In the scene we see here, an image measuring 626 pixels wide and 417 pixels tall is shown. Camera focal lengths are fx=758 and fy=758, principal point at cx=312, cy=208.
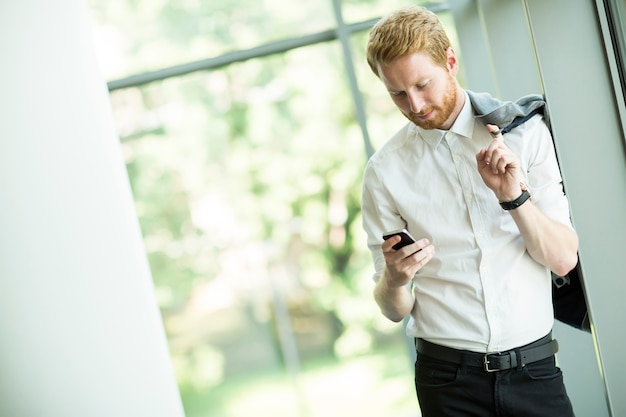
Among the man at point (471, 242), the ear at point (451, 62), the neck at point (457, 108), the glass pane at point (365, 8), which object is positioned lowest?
the man at point (471, 242)

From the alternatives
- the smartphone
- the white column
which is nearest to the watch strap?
the smartphone

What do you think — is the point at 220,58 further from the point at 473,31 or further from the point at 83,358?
the point at 83,358

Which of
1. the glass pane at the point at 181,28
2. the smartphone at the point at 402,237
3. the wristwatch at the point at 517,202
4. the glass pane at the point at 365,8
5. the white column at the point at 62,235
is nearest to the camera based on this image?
the wristwatch at the point at 517,202

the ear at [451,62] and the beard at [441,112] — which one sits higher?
the ear at [451,62]

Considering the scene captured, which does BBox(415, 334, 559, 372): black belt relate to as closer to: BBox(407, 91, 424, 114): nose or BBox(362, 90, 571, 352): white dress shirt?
BBox(362, 90, 571, 352): white dress shirt

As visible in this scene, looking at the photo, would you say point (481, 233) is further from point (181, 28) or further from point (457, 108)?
point (181, 28)

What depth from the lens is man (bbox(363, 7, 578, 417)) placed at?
179cm

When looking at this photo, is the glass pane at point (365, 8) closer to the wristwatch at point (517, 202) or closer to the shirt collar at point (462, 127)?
the shirt collar at point (462, 127)

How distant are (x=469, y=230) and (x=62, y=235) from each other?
1675 millimetres

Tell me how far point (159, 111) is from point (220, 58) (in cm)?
52

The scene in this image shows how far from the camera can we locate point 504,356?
1787mm

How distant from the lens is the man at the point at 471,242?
70.4 inches

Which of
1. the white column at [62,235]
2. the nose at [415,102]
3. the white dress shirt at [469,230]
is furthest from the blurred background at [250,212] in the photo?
the nose at [415,102]

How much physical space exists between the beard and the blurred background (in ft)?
8.74
